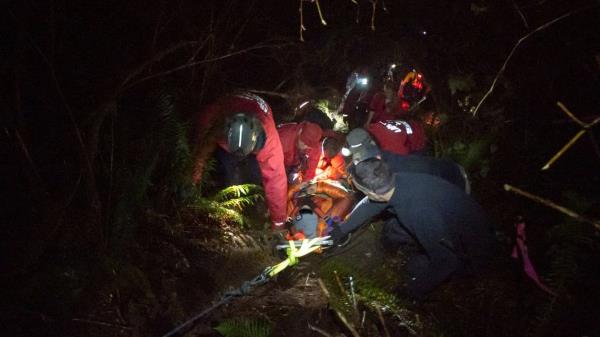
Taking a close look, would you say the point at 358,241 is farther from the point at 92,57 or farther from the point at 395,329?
the point at 92,57

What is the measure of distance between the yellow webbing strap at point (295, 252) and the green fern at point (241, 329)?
75 cm

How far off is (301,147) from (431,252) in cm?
227

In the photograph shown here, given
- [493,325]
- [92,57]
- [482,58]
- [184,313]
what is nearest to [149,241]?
[184,313]

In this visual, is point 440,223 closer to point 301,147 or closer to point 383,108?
point 301,147

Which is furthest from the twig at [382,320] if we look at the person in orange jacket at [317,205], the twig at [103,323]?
the twig at [103,323]

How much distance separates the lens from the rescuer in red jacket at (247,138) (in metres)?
4.31

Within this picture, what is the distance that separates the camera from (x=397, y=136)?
17.8 ft

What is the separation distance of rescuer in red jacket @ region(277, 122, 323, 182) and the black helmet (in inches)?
34.1

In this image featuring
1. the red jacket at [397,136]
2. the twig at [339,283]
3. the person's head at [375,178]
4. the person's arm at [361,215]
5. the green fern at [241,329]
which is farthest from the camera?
the red jacket at [397,136]

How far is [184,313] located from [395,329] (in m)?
1.61

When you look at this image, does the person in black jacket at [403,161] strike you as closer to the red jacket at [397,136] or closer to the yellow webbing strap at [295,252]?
the yellow webbing strap at [295,252]

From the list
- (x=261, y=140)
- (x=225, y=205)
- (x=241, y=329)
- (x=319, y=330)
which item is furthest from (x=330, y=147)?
(x=241, y=329)

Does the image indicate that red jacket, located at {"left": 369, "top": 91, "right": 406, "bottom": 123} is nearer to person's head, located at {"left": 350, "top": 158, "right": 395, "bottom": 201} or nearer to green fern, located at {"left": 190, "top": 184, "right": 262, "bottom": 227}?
green fern, located at {"left": 190, "top": 184, "right": 262, "bottom": 227}

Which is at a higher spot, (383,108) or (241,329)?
(241,329)
